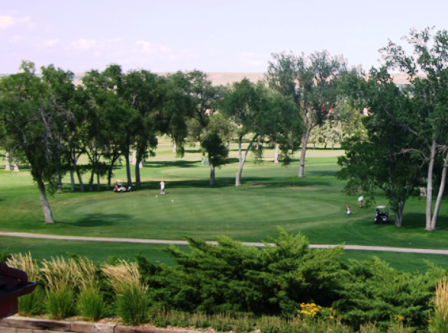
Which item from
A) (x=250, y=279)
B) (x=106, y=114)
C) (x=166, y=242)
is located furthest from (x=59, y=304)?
(x=106, y=114)

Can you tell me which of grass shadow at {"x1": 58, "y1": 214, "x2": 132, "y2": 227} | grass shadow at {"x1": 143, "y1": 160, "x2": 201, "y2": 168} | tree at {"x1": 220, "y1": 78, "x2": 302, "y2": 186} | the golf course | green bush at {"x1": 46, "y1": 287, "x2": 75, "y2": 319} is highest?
tree at {"x1": 220, "y1": 78, "x2": 302, "y2": 186}

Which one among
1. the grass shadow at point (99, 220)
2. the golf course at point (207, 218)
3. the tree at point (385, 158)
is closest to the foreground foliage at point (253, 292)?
the golf course at point (207, 218)

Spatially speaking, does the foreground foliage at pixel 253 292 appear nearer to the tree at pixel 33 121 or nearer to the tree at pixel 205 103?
the tree at pixel 33 121

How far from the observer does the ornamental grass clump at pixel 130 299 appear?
10.4 m

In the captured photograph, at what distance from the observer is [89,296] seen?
10.8m

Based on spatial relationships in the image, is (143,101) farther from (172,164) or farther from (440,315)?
(440,315)

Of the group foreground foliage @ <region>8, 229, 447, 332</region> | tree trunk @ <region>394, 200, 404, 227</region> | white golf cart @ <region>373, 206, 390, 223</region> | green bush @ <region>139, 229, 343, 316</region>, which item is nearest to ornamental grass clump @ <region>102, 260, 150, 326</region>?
foreground foliage @ <region>8, 229, 447, 332</region>

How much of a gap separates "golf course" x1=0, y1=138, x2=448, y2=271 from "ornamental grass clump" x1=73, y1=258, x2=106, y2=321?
6.60 m

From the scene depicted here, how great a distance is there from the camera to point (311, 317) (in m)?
10.1

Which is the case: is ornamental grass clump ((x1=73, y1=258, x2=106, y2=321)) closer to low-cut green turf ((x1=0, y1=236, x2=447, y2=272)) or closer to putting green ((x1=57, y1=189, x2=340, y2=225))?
low-cut green turf ((x1=0, y1=236, x2=447, y2=272))

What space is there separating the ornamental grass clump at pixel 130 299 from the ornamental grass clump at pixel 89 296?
355 millimetres

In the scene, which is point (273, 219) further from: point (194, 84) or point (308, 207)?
point (194, 84)

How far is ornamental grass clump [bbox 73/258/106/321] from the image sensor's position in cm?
1070

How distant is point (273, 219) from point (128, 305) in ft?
99.4
